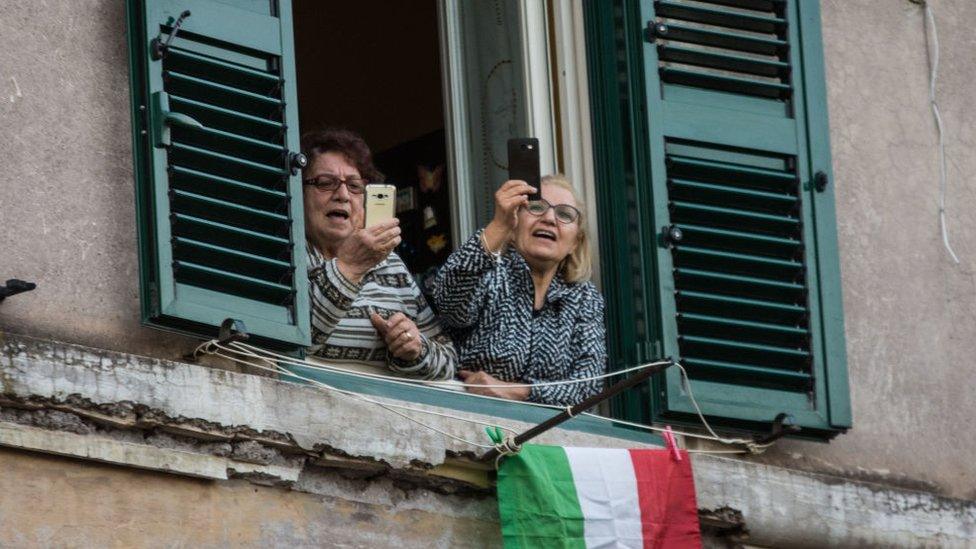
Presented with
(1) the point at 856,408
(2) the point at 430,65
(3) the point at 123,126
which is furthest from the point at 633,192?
(2) the point at 430,65

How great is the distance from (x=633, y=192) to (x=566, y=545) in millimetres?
1253

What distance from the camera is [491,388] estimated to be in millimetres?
7375

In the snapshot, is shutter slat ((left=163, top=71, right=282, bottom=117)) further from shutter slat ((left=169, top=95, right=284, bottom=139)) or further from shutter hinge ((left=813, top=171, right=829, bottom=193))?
shutter hinge ((left=813, top=171, right=829, bottom=193))

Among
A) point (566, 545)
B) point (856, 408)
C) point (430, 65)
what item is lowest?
point (566, 545)

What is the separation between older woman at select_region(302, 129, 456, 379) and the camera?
276 inches

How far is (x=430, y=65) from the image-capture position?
10547mm

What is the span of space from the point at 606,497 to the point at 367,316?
85 cm

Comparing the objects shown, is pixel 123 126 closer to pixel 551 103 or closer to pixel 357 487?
pixel 357 487

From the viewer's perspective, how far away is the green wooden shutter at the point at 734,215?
7.57 metres

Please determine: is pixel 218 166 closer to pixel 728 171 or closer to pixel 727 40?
pixel 728 171

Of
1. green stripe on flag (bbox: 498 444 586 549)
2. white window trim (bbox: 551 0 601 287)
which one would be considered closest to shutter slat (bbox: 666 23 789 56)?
white window trim (bbox: 551 0 601 287)

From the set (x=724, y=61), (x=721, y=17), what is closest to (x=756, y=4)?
(x=721, y=17)

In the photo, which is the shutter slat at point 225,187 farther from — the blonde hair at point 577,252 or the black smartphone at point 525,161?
the blonde hair at point 577,252

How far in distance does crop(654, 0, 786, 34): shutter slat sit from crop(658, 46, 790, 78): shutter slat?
98 mm
